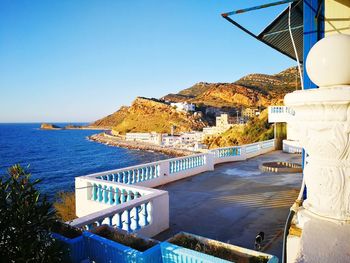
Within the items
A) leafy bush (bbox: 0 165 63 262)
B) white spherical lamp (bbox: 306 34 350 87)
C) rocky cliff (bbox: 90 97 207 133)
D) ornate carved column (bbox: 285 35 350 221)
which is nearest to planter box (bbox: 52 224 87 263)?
leafy bush (bbox: 0 165 63 262)

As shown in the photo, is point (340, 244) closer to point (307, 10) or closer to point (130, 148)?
point (307, 10)

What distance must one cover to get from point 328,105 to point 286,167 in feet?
36.5

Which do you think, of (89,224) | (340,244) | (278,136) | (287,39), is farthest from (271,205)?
(278,136)

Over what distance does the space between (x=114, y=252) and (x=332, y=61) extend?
299 centimetres

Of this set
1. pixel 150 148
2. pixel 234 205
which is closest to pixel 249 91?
pixel 150 148

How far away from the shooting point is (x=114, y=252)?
3279mm

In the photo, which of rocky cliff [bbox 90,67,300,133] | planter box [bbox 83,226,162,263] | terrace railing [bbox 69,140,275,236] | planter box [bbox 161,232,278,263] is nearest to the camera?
planter box [bbox 161,232,278,263]

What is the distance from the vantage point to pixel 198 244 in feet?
10.8

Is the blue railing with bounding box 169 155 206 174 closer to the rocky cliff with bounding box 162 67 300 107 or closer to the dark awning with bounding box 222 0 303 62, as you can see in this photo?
the dark awning with bounding box 222 0 303 62

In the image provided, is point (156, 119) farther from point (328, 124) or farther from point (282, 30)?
point (328, 124)

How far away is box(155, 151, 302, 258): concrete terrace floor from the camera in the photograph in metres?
5.43

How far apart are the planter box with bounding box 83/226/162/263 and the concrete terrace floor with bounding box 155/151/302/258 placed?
2184 mm

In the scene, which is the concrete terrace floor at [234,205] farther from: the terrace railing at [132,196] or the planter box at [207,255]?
the planter box at [207,255]

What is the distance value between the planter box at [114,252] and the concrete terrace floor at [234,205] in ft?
7.16
